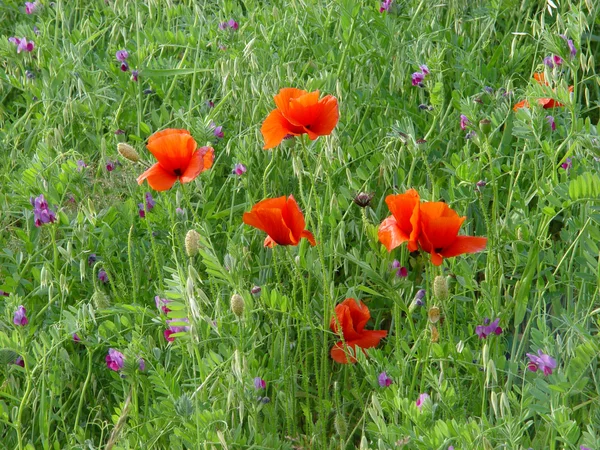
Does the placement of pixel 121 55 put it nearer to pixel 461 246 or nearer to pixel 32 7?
pixel 32 7

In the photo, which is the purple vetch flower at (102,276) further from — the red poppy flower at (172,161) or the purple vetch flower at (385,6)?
the purple vetch flower at (385,6)

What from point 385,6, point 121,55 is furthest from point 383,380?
point 121,55

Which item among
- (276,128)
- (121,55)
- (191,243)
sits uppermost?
(276,128)

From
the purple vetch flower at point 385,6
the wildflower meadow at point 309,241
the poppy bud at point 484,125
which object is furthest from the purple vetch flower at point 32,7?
the poppy bud at point 484,125

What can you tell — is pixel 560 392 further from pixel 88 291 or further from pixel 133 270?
pixel 88 291

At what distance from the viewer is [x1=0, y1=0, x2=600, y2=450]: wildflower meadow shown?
66.7 inches

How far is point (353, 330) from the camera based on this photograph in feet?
6.12

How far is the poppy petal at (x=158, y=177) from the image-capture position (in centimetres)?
180

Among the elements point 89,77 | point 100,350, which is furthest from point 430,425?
point 89,77

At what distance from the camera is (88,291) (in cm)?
226

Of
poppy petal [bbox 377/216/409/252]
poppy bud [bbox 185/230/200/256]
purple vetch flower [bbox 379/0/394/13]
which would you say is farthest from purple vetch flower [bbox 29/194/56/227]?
purple vetch flower [bbox 379/0/394/13]

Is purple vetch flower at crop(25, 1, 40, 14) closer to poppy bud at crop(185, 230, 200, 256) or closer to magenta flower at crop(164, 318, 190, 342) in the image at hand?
magenta flower at crop(164, 318, 190, 342)

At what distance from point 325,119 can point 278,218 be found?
0.78 ft

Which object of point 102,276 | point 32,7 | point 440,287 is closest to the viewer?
point 440,287
